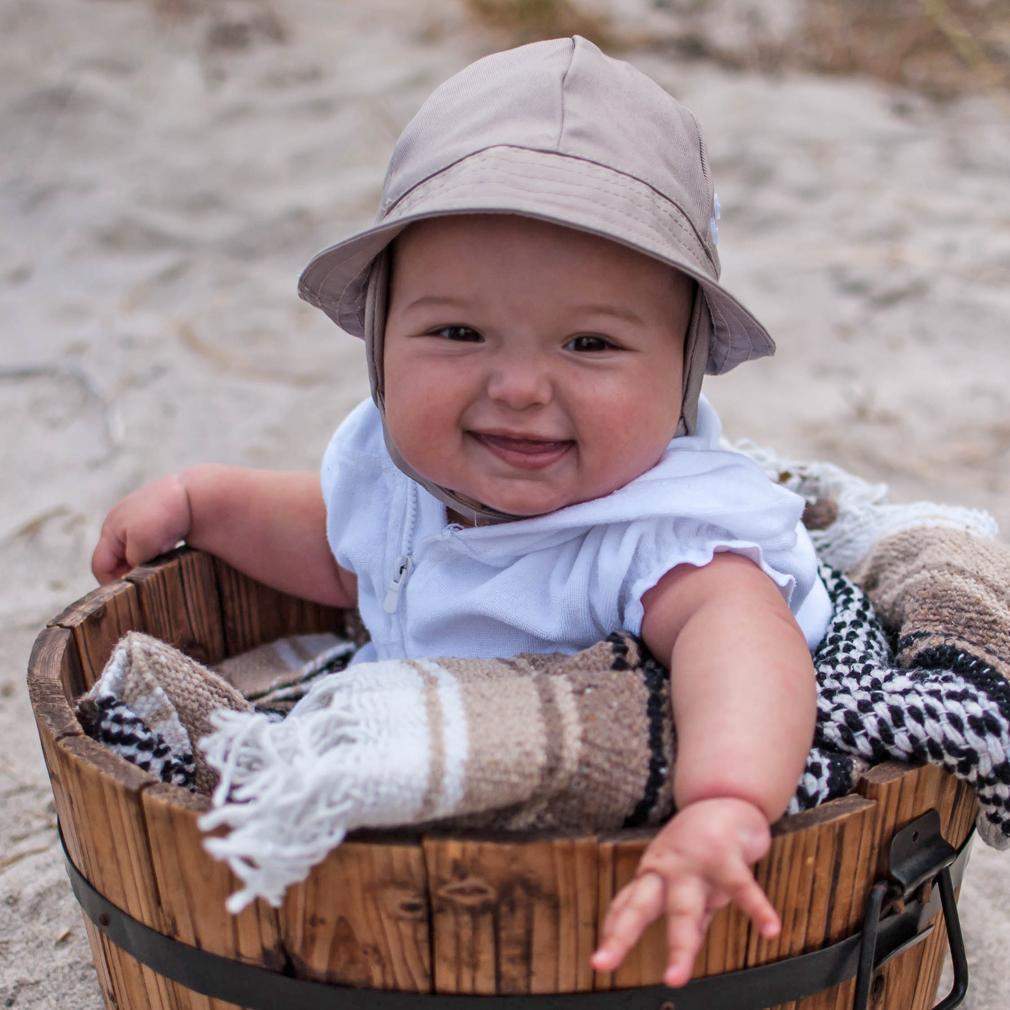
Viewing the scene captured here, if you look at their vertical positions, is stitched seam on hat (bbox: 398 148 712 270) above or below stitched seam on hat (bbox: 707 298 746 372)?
above

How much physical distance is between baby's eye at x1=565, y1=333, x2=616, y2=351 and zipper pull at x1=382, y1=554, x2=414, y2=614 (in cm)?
43

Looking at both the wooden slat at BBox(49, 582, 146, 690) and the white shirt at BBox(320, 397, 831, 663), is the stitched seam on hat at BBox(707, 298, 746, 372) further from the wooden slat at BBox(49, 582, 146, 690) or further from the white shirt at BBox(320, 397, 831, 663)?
the wooden slat at BBox(49, 582, 146, 690)

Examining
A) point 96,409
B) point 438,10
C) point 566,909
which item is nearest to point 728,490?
point 566,909

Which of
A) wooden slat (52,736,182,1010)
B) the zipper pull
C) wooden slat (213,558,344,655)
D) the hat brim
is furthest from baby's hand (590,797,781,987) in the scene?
wooden slat (213,558,344,655)

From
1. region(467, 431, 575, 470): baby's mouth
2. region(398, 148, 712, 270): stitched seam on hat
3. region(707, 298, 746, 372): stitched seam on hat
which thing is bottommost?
region(467, 431, 575, 470): baby's mouth

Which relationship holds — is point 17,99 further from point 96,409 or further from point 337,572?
point 337,572

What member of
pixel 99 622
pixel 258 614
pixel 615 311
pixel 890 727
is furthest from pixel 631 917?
pixel 258 614

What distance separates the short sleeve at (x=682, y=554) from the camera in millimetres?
1333

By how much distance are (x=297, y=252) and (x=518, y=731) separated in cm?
374

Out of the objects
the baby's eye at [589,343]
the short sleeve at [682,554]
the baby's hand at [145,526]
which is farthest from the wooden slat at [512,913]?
the baby's hand at [145,526]

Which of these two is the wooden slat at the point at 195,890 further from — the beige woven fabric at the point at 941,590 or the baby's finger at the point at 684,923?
the beige woven fabric at the point at 941,590

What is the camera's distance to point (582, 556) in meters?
1.42

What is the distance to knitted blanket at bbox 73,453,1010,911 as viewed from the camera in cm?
100

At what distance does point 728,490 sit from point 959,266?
11.0ft
